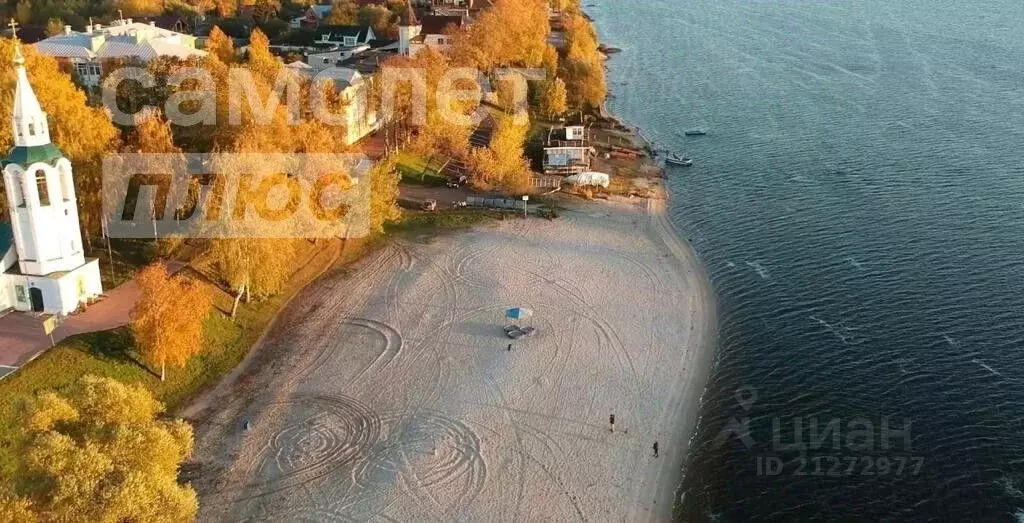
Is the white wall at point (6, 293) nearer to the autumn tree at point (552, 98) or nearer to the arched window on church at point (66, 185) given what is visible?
the arched window on church at point (66, 185)

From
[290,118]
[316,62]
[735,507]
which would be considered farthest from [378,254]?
[316,62]

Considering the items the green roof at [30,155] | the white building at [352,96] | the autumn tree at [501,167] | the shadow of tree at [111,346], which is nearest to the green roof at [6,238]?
the green roof at [30,155]

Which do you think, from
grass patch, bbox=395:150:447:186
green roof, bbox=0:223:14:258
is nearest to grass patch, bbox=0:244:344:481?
green roof, bbox=0:223:14:258

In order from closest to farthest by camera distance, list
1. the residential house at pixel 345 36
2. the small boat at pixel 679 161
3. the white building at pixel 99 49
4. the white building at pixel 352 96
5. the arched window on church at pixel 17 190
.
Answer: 1. the arched window on church at pixel 17 190
2. the white building at pixel 352 96
3. the white building at pixel 99 49
4. the small boat at pixel 679 161
5. the residential house at pixel 345 36

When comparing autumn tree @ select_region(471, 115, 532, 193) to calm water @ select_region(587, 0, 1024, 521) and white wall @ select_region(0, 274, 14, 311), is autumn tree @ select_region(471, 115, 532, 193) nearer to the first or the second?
calm water @ select_region(587, 0, 1024, 521)

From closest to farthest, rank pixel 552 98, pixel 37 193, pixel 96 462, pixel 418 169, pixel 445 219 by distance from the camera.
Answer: pixel 96 462 < pixel 37 193 < pixel 445 219 < pixel 418 169 < pixel 552 98

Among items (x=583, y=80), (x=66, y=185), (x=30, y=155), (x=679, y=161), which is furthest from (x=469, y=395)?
(x=583, y=80)

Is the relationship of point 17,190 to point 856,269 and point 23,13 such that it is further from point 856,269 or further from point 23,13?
point 23,13
